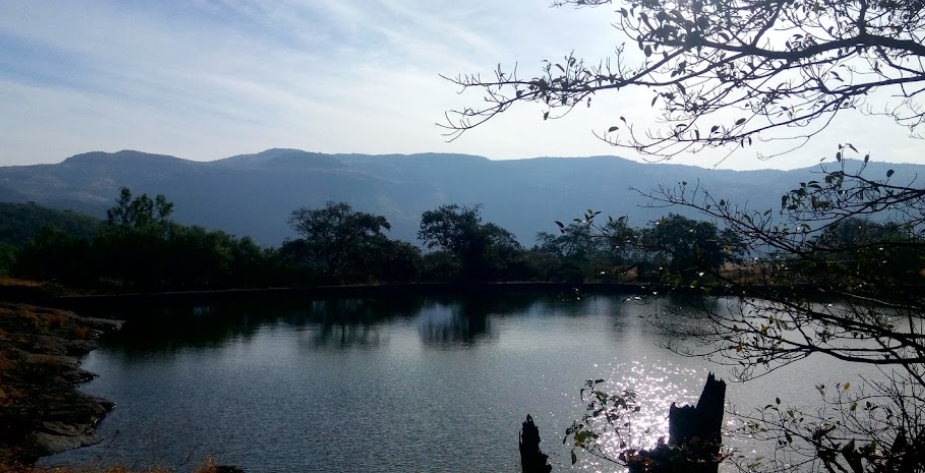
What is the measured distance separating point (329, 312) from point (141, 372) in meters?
9.43

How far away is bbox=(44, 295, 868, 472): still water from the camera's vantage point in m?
8.59

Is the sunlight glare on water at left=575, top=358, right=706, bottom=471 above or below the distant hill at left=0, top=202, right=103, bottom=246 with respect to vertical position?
below

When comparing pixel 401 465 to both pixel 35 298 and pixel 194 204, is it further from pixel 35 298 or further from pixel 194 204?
pixel 194 204

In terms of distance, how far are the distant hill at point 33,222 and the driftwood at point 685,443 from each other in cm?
4551

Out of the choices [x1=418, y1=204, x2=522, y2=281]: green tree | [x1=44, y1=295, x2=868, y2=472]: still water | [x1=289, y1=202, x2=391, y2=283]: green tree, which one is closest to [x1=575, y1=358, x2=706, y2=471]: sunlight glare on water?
[x1=44, y1=295, x2=868, y2=472]: still water

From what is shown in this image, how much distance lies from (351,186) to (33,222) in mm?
76944

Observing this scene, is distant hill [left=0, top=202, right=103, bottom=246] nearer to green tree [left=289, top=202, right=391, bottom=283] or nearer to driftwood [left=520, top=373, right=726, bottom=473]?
green tree [left=289, top=202, right=391, bottom=283]

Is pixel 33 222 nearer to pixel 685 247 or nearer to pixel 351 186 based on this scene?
pixel 685 247

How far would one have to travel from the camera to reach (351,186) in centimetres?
12544

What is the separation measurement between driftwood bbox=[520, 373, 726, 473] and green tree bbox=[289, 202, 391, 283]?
23.4 metres

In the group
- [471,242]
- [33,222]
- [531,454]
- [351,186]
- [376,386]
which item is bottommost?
[376,386]

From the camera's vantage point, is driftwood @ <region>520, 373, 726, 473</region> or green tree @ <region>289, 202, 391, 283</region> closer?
driftwood @ <region>520, 373, 726, 473</region>

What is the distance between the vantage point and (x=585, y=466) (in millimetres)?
7988

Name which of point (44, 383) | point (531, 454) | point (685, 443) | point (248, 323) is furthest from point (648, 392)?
point (248, 323)
